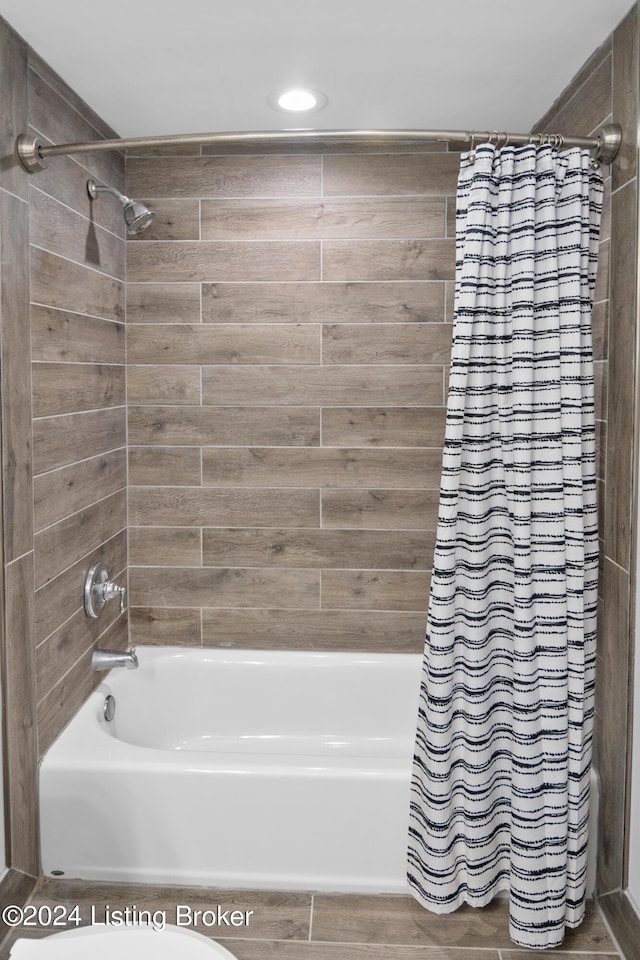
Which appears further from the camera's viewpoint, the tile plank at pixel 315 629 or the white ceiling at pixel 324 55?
the tile plank at pixel 315 629

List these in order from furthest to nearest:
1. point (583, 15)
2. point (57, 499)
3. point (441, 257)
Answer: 1. point (441, 257)
2. point (57, 499)
3. point (583, 15)

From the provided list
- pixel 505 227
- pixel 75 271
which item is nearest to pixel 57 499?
pixel 75 271

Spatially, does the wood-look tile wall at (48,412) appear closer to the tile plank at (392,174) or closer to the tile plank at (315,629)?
the tile plank at (315,629)

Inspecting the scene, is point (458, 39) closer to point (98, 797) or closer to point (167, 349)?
point (167, 349)

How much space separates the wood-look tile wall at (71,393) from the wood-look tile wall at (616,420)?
61.8 inches

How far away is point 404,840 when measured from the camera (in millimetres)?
2174

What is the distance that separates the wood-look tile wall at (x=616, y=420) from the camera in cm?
192

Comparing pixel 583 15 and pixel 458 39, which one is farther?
pixel 458 39

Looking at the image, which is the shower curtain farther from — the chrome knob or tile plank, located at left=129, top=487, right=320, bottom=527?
the chrome knob

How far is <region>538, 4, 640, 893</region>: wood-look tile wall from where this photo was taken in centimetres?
192

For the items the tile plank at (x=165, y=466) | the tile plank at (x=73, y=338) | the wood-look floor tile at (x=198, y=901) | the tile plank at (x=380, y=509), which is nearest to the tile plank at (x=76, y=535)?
the tile plank at (x=165, y=466)

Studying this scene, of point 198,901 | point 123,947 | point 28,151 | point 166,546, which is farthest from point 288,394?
point 123,947

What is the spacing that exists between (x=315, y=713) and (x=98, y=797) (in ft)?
3.19

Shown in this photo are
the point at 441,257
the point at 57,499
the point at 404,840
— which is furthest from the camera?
the point at 441,257
